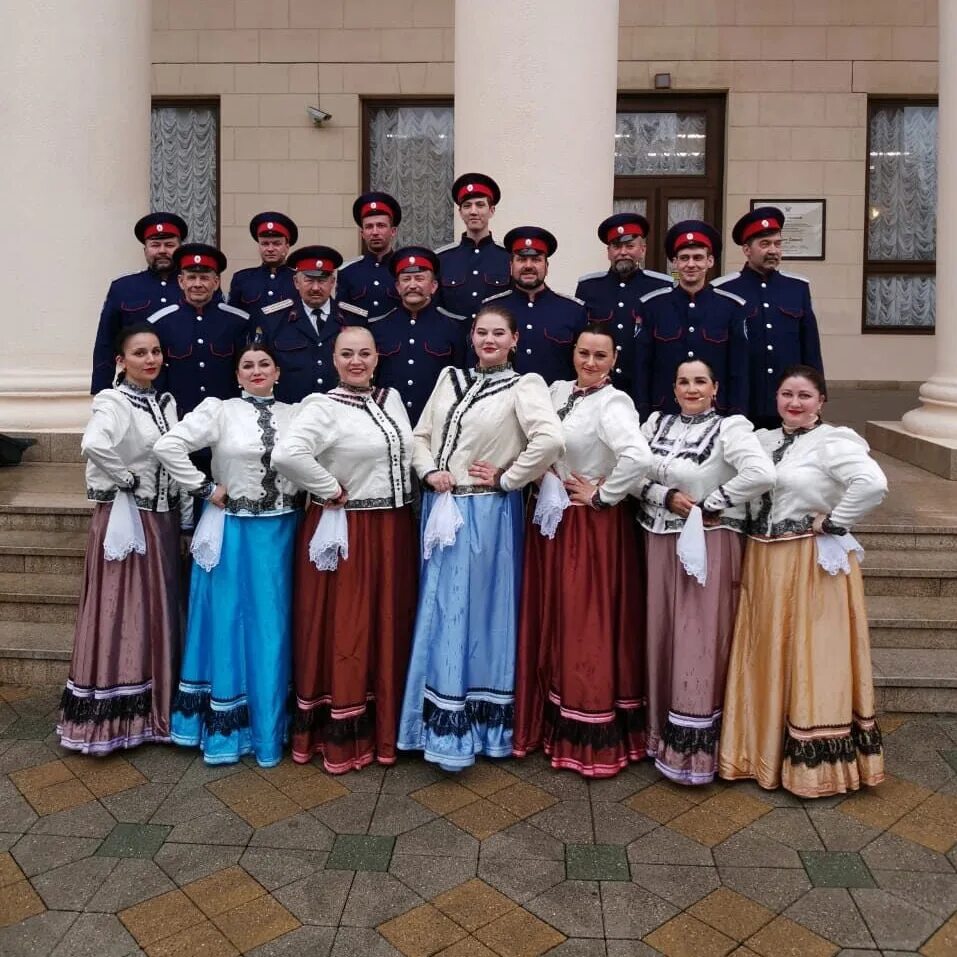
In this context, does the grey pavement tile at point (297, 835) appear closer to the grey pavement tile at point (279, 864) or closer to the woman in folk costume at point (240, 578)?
the grey pavement tile at point (279, 864)

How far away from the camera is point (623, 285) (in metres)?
5.16

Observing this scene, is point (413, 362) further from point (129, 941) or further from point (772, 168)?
point (772, 168)

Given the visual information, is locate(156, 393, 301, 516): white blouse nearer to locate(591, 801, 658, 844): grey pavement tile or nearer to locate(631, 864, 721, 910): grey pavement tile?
locate(591, 801, 658, 844): grey pavement tile

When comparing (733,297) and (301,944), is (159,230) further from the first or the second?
(301,944)

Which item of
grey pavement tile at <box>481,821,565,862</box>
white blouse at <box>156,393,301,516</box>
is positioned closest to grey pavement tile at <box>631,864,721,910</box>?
grey pavement tile at <box>481,821,565,862</box>

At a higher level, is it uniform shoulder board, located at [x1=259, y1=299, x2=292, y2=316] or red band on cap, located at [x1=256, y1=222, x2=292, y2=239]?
red band on cap, located at [x1=256, y1=222, x2=292, y2=239]

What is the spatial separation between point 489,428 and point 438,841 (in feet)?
5.21

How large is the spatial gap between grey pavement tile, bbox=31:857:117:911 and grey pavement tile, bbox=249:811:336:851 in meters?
0.49

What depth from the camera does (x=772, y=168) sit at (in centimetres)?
1088

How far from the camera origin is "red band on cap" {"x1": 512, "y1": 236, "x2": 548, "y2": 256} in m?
4.64

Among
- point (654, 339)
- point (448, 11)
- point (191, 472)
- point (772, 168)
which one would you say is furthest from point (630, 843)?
point (448, 11)

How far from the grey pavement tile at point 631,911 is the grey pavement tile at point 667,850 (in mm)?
187

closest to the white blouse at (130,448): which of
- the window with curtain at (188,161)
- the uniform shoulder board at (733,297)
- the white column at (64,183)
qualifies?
the uniform shoulder board at (733,297)

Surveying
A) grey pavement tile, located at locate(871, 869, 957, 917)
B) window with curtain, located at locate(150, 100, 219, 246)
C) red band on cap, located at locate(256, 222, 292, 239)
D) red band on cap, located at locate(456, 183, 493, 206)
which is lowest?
grey pavement tile, located at locate(871, 869, 957, 917)
